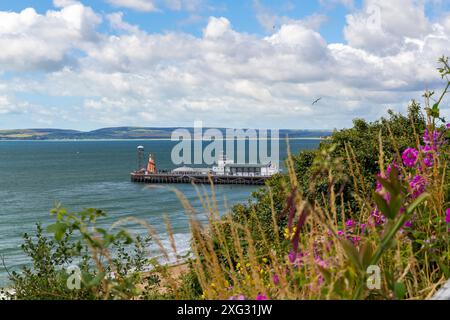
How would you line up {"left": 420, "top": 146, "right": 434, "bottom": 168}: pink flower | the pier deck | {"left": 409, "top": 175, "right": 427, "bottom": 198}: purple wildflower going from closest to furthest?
{"left": 409, "top": 175, "right": 427, "bottom": 198}: purple wildflower → {"left": 420, "top": 146, "right": 434, "bottom": 168}: pink flower → the pier deck

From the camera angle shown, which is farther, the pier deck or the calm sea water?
the pier deck

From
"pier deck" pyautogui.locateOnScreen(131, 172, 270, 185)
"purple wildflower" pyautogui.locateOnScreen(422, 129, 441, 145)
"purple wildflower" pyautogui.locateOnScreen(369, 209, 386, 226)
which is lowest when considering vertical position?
"pier deck" pyautogui.locateOnScreen(131, 172, 270, 185)

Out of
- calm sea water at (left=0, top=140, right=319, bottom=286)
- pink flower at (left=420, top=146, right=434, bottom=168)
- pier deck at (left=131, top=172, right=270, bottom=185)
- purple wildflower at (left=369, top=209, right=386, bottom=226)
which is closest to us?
purple wildflower at (left=369, top=209, right=386, bottom=226)

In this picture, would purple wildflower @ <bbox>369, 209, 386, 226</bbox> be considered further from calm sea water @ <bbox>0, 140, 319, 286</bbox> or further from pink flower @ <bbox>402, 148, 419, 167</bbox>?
calm sea water @ <bbox>0, 140, 319, 286</bbox>

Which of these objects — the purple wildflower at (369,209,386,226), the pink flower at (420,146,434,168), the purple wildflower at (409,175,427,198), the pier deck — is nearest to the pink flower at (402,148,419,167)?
the pink flower at (420,146,434,168)

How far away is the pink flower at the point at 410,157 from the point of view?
10.4 feet

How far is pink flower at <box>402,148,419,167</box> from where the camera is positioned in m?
3.16

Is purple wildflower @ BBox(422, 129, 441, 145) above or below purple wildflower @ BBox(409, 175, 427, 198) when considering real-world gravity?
above

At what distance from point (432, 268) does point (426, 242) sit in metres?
0.19

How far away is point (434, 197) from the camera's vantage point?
2.77 metres

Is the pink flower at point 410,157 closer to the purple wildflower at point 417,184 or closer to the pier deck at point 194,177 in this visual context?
the purple wildflower at point 417,184

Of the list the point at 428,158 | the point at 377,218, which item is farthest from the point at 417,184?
the point at 428,158
